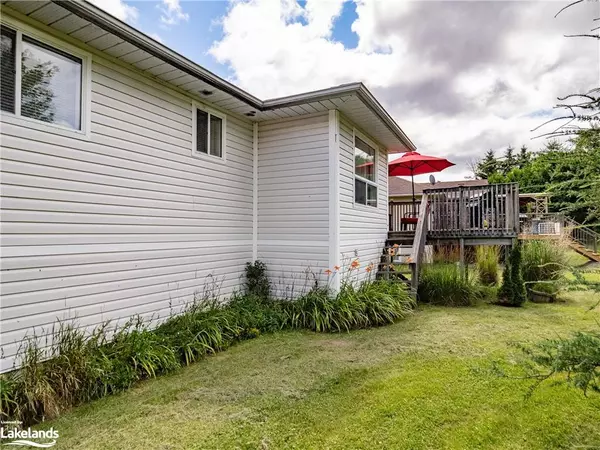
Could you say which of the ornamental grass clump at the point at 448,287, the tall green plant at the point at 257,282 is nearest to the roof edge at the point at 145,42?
the tall green plant at the point at 257,282

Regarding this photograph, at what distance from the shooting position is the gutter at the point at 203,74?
3502 mm

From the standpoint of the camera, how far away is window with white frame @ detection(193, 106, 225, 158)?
18.7ft

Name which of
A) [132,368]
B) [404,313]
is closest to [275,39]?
[404,313]

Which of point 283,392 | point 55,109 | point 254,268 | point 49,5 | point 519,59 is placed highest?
point 519,59

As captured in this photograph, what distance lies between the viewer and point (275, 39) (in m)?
7.96

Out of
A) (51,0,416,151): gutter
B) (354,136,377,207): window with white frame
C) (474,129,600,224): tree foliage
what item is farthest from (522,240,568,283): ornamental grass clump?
(474,129,600,224): tree foliage

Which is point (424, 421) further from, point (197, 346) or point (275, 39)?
point (275, 39)

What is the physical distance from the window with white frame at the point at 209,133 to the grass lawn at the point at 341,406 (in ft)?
11.3

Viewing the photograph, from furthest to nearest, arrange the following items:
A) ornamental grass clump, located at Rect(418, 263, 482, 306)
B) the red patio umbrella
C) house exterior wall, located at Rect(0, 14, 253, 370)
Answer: the red patio umbrella < ornamental grass clump, located at Rect(418, 263, 482, 306) < house exterior wall, located at Rect(0, 14, 253, 370)

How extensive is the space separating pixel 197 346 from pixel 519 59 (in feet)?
22.0

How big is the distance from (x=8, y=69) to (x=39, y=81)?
288 mm

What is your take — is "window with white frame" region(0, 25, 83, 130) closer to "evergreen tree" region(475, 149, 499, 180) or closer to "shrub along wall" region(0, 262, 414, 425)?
"shrub along wall" region(0, 262, 414, 425)

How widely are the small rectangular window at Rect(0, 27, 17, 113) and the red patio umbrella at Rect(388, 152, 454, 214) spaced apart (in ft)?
28.5

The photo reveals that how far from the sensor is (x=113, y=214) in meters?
4.30
